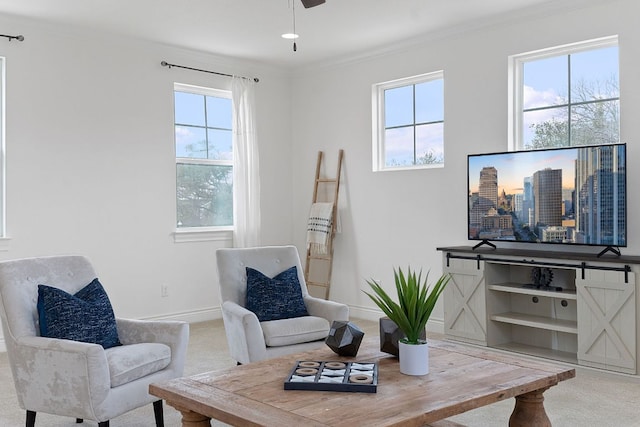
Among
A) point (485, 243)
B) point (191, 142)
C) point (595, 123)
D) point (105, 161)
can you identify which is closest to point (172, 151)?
point (191, 142)

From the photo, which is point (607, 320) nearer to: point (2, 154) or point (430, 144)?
point (430, 144)

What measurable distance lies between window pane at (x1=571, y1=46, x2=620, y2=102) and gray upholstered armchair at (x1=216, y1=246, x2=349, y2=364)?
2508 mm

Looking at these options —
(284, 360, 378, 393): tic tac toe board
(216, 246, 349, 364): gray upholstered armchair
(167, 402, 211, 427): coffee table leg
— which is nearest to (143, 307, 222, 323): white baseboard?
(216, 246, 349, 364): gray upholstered armchair

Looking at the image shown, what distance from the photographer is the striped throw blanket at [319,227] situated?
6613mm

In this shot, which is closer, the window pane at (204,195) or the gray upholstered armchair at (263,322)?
the gray upholstered armchair at (263,322)

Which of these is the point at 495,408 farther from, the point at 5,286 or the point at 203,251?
the point at 203,251

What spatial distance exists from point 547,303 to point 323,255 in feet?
8.40

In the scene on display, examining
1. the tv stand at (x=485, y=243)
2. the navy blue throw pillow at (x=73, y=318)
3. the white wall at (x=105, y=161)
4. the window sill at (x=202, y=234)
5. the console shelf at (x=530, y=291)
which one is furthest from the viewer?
the window sill at (x=202, y=234)

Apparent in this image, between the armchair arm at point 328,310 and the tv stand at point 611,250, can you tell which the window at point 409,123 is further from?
the armchair arm at point 328,310

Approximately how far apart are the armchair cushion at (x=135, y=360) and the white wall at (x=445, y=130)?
312 centimetres

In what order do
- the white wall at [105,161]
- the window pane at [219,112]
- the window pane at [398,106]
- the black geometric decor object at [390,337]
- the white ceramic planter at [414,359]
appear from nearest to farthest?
1. the white ceramic planter at [414,359]
2. the black geometric decor object at [390,337]
3. the white wall at [105,161]
4. the window pane at [398,106]
5. the window pane at [219,112]

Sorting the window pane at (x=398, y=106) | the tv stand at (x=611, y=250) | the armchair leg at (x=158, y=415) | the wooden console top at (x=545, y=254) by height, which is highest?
the window pane at (x=398, y=106)

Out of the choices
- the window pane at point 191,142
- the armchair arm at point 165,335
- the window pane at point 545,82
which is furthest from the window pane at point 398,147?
the armchair arm at point 165,335

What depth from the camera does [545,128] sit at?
5125mm
